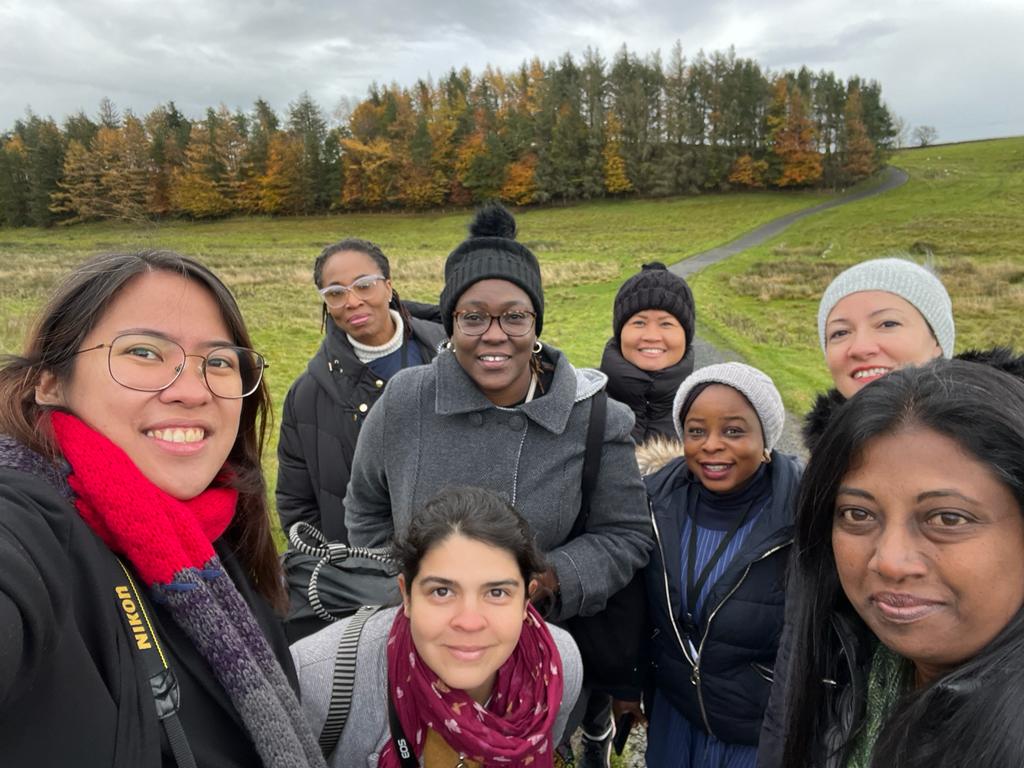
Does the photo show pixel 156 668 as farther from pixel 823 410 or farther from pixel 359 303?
pixel 359 303

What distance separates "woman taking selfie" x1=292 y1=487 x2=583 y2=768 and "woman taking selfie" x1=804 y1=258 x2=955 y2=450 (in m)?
1.29

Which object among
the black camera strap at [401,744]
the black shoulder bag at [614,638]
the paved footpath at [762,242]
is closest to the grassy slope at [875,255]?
the paved footpath at [762,242]

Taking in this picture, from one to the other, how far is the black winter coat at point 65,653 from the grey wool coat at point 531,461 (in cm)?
106

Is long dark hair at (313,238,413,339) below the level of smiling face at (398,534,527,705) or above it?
above

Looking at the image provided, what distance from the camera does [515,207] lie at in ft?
193

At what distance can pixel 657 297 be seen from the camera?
3.79 meters

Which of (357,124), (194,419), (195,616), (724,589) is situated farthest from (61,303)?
(357,124)

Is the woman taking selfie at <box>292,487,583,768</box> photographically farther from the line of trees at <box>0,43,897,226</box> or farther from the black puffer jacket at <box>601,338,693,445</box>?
the line of trees at <box>0,43,897,226</box>

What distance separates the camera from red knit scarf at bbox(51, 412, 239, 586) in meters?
1.20

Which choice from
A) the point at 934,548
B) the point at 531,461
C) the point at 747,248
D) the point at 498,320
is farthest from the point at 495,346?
the point at 747,248

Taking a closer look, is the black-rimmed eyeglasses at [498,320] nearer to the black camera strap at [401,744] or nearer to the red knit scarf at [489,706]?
the red knit scarf at [489,706]

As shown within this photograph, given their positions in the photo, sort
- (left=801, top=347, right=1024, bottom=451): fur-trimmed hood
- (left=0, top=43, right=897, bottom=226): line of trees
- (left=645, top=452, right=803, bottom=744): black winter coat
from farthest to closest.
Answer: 1. (left=0, top=43, right=897, bottom=226): line of trees
2. (left=645, top=452, right=803, bottom=744): black winter coat
3. (left=801, top=347, right=1024, bottom=451): fur-trimmed hood

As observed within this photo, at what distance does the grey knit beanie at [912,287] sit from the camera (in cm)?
220

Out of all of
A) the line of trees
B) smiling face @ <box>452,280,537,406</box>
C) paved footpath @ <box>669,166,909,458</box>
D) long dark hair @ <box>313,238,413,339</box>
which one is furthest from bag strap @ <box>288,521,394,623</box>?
the line of trees
